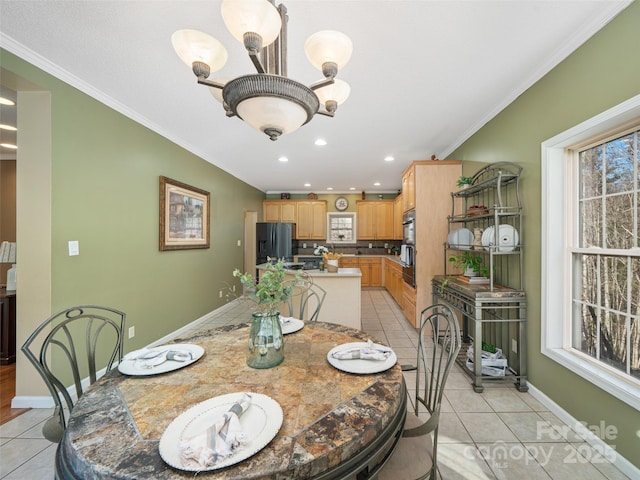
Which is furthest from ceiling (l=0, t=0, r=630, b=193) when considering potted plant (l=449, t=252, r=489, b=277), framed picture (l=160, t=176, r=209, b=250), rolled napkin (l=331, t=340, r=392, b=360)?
rolled napkin (l=331, t=340, r=392, b=360)

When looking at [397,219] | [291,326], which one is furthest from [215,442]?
[397,219]

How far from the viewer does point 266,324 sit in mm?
1234

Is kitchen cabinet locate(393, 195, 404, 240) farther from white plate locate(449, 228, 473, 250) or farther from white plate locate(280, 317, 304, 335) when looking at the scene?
white plate locate(280, 317, 304, 335)

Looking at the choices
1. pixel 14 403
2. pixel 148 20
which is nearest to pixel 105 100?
pixel 148 20

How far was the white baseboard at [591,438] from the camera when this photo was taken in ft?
4.95

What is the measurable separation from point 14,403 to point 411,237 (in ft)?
→ 14.0

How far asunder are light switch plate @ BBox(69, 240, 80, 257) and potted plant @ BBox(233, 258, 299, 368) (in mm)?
1906

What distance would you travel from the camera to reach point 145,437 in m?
0.78

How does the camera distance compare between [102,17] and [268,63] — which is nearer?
[268,63]

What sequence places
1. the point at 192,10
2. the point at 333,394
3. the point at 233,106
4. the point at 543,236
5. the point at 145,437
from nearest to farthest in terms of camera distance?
the point at 145,437, the point at 333,394, the point at 233,106, the point at 192,10, the point at 543,236

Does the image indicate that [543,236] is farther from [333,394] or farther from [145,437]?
[145,437]

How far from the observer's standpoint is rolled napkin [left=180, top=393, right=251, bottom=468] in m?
0.68

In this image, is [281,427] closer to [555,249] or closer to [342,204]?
[555,249]

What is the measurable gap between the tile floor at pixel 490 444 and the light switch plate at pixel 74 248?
121 centimetres
